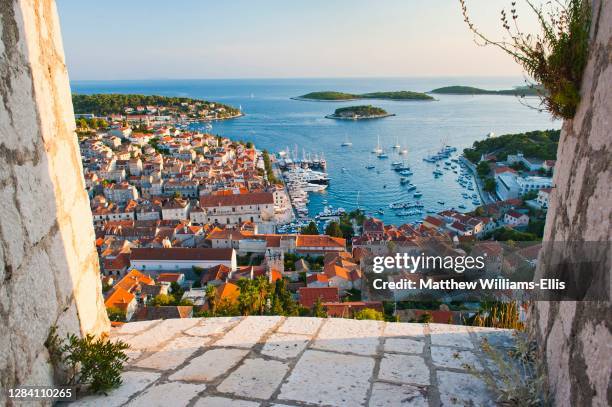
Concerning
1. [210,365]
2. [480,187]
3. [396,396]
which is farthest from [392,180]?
[396,396]

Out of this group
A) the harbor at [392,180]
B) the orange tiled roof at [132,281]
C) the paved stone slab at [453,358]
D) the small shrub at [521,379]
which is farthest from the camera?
the harbor at [392,180]

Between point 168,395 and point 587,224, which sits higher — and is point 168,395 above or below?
below

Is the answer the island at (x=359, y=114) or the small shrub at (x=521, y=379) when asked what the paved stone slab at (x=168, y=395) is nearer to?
the small shrub at (x=521, y=379)

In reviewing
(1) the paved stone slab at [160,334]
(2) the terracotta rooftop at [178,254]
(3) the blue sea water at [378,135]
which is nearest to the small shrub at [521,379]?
(1) the paved stone slab at [160,334]

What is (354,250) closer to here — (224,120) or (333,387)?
(333,387)

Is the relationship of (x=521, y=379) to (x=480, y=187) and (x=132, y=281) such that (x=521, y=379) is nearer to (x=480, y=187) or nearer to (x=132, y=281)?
(x=132, y=281)

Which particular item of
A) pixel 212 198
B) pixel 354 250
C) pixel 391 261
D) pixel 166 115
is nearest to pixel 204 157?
pixel 212 198
